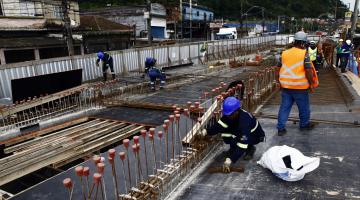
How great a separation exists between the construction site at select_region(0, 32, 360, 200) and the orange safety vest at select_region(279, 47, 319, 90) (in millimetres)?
978

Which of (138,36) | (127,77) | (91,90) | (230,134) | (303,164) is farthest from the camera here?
(138,36)

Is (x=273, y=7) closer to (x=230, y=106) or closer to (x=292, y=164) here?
(x=230, y=106)

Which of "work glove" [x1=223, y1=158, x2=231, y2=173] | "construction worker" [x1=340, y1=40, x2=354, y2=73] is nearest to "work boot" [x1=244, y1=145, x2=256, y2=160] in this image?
"work glove" [x1=223, y1=158, x2=231, y2=173]

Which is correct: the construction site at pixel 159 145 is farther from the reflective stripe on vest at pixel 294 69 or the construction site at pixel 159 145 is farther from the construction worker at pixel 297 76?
the reflective stripe on vest at pixel 294 69

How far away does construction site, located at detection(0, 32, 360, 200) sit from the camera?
3.79 metres

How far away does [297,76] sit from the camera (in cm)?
509

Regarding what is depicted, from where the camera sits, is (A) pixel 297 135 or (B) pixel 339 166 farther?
(A) pixel 297 135

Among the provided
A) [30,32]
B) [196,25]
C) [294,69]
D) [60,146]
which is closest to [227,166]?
[294,69]

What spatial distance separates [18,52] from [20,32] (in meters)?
1.38

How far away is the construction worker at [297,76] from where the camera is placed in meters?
4.98

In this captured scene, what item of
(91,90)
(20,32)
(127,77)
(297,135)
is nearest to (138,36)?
(20,32)

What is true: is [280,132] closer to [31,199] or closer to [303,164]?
[303,164]

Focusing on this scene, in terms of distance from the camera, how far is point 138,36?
33.0 m

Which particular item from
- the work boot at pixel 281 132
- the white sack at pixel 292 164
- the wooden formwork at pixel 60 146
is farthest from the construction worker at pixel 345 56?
the white sack at pixel 292 164
